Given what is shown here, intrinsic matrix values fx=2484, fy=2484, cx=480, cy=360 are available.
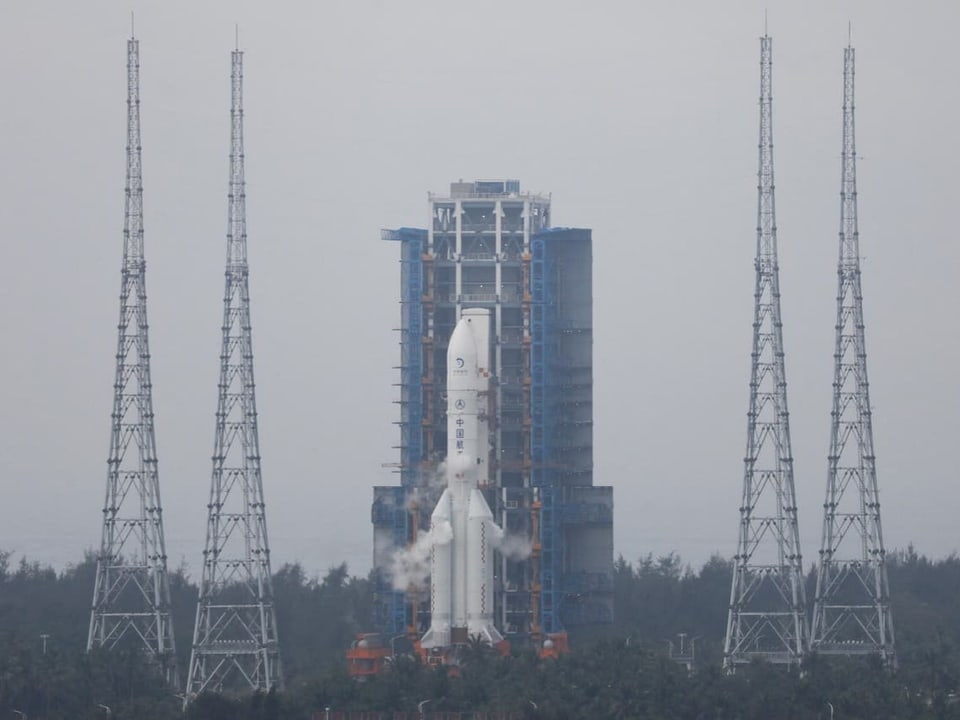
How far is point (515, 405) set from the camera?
9775 cm

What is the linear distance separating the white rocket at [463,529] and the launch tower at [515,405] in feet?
8.36

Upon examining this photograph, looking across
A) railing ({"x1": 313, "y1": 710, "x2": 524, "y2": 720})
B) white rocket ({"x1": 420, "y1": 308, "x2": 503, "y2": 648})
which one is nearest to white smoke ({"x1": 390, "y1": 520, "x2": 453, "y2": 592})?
A: white rocket ({"x1": 420, "y1": 308, "x2": 503, "y2": 648})

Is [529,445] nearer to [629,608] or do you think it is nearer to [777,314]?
[777,314]

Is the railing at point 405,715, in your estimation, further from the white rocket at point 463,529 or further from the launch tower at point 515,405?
the launch tower at point 515,405

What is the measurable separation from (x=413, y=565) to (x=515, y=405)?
7443mm

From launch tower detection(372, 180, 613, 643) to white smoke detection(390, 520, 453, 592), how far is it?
23 centimetres

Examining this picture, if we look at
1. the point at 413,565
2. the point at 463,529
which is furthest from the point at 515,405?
the point at 413,565

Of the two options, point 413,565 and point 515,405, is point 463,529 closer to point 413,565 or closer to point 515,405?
point 413,565

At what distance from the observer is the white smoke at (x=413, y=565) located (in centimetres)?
9669

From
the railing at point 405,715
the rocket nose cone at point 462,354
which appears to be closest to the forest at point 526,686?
the railing at point 405,715

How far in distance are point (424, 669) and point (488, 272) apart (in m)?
17.5

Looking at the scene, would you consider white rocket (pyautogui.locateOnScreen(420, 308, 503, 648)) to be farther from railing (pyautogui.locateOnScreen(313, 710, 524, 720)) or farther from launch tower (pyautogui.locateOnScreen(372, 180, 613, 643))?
railing (pyautogui.locateOnScreen(313, 710, 524, 720))

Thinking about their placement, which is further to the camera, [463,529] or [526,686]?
[463,529]

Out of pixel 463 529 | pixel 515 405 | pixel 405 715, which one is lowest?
pixel 405 715
